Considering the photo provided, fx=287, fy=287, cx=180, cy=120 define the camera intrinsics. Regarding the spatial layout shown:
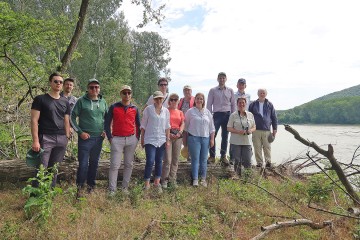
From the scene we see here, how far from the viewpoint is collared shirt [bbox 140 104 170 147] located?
4875mm

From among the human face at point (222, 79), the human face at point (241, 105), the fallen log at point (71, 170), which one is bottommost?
the fallen log at point (71, 170)

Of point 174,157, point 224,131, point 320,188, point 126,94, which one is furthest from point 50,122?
point 320,188

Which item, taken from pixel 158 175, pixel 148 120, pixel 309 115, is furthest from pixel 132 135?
pixel 309 115

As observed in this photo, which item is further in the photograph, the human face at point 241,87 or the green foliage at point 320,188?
the human face at point 241,87

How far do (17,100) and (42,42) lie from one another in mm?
2260

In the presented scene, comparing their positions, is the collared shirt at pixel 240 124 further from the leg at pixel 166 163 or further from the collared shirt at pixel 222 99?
the leg at pixel 166 163

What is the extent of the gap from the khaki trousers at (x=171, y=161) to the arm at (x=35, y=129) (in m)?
2.16

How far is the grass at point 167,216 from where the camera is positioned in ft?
11.5

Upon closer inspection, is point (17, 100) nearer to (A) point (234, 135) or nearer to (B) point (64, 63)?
(B) point (64, 63)

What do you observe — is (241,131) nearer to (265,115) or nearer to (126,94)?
(265,115)

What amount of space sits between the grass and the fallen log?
0.62 ft

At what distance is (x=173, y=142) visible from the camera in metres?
5.44

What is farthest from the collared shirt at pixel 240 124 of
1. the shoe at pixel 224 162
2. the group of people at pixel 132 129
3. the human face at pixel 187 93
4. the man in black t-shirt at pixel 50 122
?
the man in black t-shirt at pixel 50 122

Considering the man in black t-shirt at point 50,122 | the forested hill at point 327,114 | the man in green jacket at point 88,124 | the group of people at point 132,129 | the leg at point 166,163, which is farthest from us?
the forested hill at point 327,114
